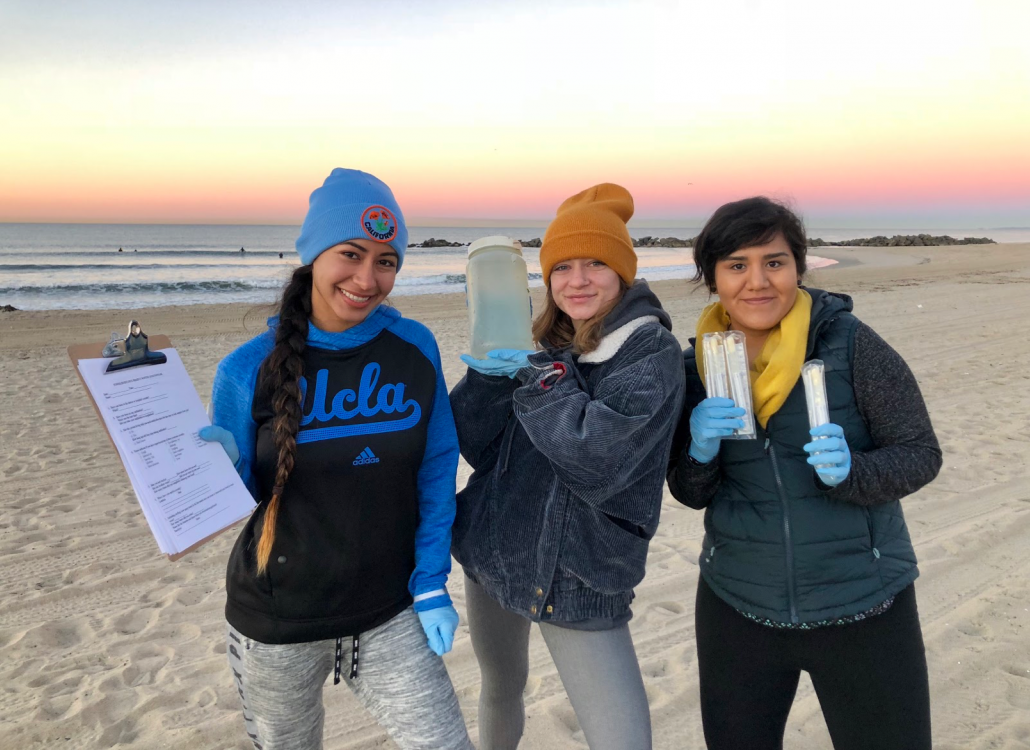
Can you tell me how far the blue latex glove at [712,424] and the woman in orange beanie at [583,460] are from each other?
0.07 metres

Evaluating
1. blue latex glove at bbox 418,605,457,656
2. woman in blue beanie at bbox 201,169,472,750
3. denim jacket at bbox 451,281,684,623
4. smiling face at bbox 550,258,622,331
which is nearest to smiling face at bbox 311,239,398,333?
woman in blue beanie at bbox 201,169,472,750

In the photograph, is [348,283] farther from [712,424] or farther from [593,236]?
[712,424]

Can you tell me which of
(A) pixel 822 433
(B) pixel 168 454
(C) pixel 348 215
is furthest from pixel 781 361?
(B) pixel 168 454

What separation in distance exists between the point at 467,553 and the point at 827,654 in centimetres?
110

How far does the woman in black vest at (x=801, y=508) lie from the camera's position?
185 centimetres

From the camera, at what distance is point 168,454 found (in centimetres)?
173

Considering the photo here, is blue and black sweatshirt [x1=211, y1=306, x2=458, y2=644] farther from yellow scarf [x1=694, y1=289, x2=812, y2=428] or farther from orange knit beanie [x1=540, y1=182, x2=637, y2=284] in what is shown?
yellow scarf [x1=694, y1=289, x2=812, y2=428]

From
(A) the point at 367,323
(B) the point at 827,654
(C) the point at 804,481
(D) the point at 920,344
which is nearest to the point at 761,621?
(B) the point at 827,654

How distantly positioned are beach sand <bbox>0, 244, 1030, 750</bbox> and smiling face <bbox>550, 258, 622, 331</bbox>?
31.0 inches

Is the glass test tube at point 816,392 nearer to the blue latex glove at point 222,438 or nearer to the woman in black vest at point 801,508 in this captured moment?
the woman in black vest at point 801,508

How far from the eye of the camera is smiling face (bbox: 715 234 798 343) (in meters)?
1.98

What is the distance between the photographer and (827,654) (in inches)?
74.6

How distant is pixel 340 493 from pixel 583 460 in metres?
0.72

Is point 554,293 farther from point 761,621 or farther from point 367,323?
point 761,621
